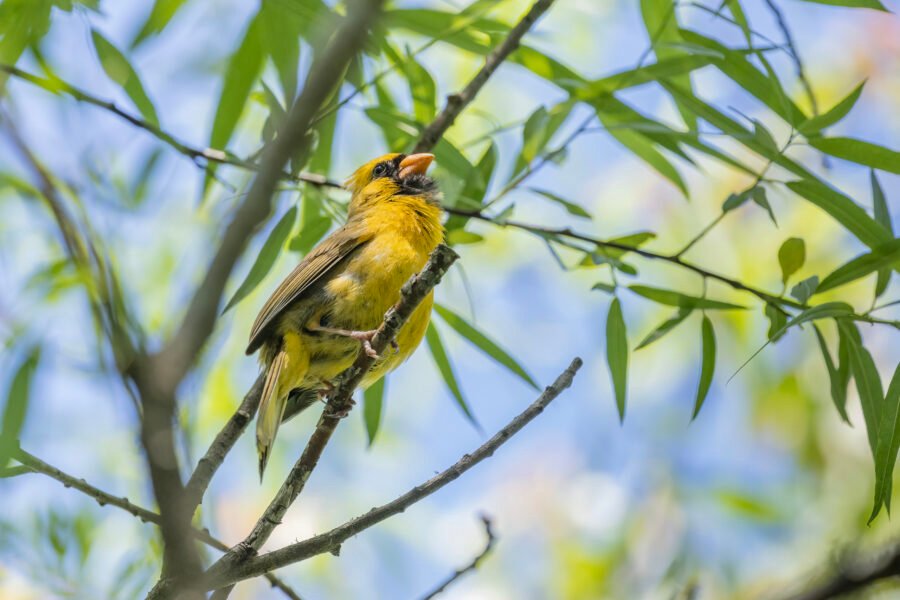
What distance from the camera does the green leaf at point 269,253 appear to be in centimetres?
396

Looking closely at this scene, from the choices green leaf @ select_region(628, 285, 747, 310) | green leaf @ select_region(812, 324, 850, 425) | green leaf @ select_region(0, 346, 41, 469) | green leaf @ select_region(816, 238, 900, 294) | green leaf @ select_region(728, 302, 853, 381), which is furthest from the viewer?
green leaf @ select_region(628, 285, 747, 310)

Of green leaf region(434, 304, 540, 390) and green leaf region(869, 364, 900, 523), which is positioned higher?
green leaf region(434, 304, 540, 390)

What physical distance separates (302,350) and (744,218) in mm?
4348

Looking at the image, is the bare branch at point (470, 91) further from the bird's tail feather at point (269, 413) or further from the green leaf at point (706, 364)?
the green leaf at point (706, 364)

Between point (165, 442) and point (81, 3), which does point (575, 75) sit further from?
point (165, 442)

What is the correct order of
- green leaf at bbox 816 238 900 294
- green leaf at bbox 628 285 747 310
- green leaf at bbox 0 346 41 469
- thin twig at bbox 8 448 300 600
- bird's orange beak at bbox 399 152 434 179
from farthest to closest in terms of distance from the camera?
bird's orange beak at bbox 399 152 434 179
green leaf at bbox 628 285 747 310
green leaf at bbox 816 238 900 294
thin twig at bbox 8 448 300 600
green leaf at bbox 0 346 41 469

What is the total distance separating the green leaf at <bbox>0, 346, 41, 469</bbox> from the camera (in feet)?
8.90

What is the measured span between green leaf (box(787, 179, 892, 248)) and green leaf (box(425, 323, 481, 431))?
5.09ft

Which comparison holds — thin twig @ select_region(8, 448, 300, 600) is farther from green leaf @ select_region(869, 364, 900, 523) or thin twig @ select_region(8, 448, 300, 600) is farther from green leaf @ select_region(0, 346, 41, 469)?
green leaf @ select_region(869, 364, 900, 523)

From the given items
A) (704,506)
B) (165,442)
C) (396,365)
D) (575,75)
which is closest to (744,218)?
(704,506)

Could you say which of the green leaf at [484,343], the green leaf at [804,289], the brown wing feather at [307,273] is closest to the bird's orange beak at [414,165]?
the brown wing feather at [307,273]

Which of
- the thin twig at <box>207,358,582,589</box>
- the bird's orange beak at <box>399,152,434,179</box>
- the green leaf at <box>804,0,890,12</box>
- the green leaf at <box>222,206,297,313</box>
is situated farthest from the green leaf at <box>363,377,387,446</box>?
the green leaf at <box>804,0,890,12</box>

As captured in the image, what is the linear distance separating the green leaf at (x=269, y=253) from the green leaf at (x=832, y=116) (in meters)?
1.98

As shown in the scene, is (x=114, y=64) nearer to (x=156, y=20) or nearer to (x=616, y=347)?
(x=156, y=20)
